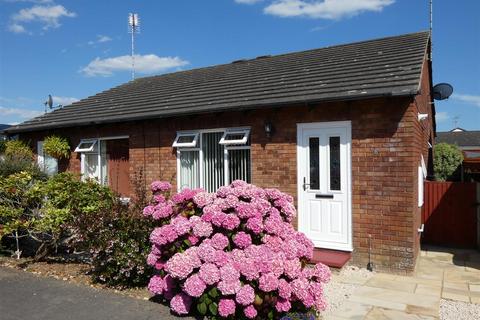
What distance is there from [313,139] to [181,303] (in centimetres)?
387

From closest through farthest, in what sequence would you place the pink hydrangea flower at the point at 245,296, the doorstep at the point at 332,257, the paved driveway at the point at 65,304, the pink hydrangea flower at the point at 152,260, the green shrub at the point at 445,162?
the pink hydrangea flower at the point at 245,296 < the paved driveway at the point at 65,304 < the pink hydrangea flower at the point at 152,260 < the doorstep at the point at 332,257 < the green shrub at the point at 445,162

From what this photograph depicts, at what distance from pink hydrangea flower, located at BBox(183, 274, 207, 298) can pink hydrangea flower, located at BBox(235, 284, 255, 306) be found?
0.38 metres

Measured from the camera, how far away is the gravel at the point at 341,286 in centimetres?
505

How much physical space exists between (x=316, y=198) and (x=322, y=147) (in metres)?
0.90

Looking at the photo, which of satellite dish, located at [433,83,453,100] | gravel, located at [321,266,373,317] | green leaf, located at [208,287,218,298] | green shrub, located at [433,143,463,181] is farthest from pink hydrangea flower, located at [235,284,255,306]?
green shrub, located at [433,143,463,181]

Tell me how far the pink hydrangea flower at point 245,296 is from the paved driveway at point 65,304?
0.92 m

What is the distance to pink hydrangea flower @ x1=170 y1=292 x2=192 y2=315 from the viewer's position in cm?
448

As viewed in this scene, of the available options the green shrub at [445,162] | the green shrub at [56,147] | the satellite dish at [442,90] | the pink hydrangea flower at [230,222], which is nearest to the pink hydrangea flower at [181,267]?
the pink hydrangea flower at [230,222]

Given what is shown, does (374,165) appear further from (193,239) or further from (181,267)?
(181,267)

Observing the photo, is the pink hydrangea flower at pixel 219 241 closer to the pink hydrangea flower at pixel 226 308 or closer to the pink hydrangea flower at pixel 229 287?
the pink hydrangea flower at pixel 229 287

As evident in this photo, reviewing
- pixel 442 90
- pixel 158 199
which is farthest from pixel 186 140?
pixel 442 90

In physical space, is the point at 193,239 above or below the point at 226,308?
above

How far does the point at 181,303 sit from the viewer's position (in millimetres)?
4496

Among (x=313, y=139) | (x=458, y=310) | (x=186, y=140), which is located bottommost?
(x=458, y=310)
